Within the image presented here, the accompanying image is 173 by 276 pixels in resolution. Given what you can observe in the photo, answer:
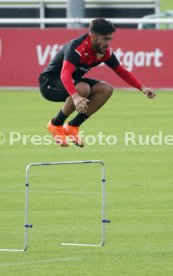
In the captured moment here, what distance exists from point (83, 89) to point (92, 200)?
418 centimetres

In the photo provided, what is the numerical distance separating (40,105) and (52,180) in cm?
1135

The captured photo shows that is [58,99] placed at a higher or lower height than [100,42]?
lower

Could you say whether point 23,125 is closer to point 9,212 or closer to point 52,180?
point 52,180

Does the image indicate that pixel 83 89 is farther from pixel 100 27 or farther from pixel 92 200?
pixel 92 200

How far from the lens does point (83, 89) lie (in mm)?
15656

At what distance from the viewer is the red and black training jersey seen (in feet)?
49.9

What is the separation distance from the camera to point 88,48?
615 inches

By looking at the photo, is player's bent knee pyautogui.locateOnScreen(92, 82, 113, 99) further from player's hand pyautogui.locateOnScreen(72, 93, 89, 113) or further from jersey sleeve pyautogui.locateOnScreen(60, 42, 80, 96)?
player's hand pyautogui.locateOnScreen(72, 93, 89, 113)

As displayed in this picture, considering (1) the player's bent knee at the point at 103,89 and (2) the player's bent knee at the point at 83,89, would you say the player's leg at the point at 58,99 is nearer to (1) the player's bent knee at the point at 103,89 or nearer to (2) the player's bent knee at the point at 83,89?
(2) the player's bent knee at the point at 83,89

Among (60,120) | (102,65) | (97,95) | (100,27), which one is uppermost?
(100,27)

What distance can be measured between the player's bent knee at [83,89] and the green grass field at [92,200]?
76.9 inches

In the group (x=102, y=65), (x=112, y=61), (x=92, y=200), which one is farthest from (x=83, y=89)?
(x=102, y=65)

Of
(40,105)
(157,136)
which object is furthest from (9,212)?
(40,105)

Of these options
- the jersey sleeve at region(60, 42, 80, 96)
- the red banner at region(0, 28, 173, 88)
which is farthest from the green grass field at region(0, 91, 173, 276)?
the red banner at region(0, 28, 173, 88)
